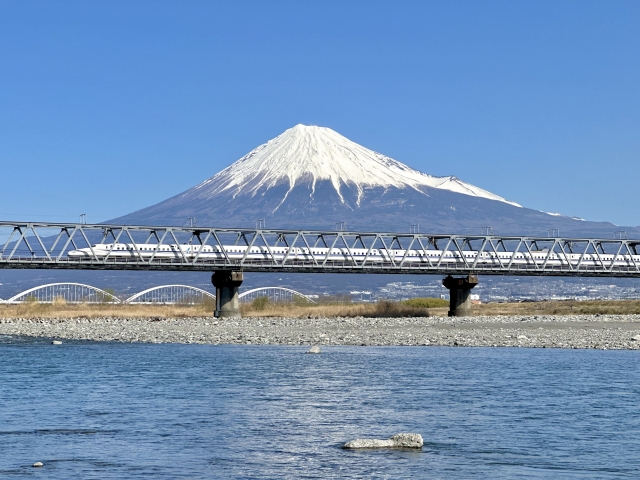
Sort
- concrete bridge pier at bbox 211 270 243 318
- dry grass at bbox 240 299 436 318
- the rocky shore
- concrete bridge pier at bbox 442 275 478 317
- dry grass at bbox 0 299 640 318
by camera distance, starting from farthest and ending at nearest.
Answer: concrete bridge pier at bbox 442 275 478 317
dry grass at bbox 240 299 436 318
dry grass at bbox 0 299 640 318
concrete bridge pier at bbox 211 270 243 318
the rocky shore

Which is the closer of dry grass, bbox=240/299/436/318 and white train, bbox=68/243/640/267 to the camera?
dry grass, bbox=240/299/436/318

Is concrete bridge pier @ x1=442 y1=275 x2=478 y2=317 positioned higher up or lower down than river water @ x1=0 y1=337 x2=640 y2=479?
higher up

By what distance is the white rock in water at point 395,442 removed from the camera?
24016 millimetres

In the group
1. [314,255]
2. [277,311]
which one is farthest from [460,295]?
[314,255]

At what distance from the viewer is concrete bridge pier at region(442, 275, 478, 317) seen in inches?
3912

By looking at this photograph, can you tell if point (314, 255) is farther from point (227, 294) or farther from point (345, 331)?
point (345, 331)

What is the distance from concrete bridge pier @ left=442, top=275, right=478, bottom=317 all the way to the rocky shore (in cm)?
1342

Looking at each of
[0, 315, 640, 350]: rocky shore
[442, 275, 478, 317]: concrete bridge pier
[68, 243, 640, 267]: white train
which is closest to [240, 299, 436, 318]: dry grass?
[442, 275, 478, 317]: concrete bridge pier

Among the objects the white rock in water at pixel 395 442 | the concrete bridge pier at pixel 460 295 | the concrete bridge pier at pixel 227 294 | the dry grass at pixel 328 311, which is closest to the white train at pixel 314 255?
the dry grass at pixel 328 311

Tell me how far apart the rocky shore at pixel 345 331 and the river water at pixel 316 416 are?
10316mm

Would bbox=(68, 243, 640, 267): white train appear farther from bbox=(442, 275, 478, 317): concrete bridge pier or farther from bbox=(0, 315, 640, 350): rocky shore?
bbox=(0, 315, 640, 350): rocky shore

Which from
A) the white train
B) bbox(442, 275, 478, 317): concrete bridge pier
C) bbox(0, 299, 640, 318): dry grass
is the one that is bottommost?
bbox(0, 299, 640, 318): dry grass

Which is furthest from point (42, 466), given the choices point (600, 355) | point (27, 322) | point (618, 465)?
point (27, 322)

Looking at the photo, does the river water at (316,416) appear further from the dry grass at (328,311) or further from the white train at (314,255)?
the white train at (314,255)
